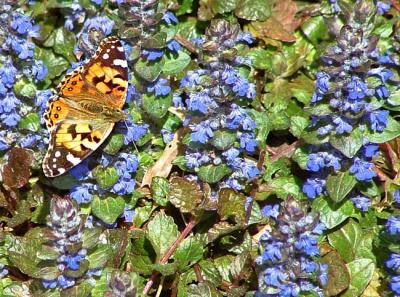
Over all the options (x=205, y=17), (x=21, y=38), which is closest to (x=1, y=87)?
(x=21, y=38)

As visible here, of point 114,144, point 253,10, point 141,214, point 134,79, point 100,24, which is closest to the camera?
point 114,144

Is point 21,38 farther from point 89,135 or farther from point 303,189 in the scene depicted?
point 303,189

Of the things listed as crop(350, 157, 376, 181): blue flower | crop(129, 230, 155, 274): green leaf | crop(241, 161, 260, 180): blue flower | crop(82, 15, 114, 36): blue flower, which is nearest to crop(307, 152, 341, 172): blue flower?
crop(350, 157, 376, 181): blue flower

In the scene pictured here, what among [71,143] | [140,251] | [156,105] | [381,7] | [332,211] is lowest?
[140,251]

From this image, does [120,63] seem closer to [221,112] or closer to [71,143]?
[71,143]

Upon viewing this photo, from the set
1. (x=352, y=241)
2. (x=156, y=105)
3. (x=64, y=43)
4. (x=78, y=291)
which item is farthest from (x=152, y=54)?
(x=352, y=241)
